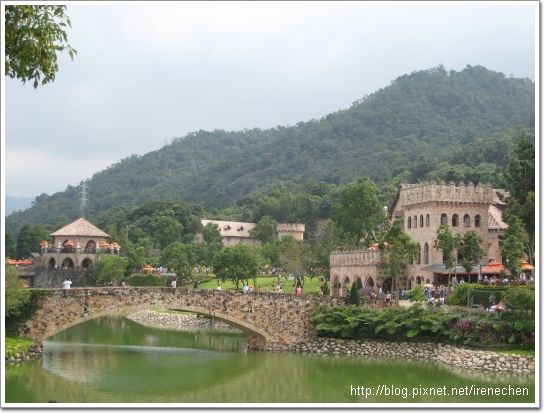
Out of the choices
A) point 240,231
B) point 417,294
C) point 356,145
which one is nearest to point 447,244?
point 417,294

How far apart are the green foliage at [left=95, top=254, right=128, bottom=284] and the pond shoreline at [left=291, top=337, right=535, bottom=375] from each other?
37.4 m

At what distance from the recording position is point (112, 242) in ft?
321

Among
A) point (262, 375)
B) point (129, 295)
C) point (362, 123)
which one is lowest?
point (262, 375)

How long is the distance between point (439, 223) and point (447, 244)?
4.44 metres

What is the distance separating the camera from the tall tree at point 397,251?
50.7m

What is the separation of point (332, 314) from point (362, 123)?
130252mm

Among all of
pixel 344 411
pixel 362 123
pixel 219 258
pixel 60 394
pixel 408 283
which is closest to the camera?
pixel 344 411

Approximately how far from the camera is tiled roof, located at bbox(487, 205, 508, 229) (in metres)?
53.3

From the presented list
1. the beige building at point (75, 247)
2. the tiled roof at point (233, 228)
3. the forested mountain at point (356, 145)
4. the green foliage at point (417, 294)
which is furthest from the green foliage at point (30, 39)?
the forested mountain at point (356, 145)

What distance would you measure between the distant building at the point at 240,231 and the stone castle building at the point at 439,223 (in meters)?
51.1

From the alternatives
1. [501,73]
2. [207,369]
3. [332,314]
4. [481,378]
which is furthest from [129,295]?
[501,73]

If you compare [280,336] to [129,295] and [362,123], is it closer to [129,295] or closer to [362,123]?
[129,295]

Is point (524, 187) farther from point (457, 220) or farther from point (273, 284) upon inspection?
point (273, 284)

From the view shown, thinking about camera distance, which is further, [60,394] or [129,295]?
[129,295]
